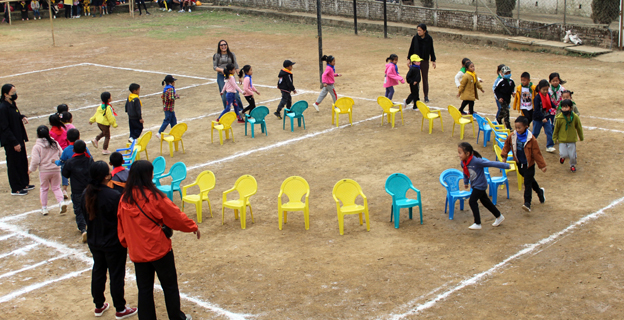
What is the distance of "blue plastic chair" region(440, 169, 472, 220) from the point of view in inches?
355

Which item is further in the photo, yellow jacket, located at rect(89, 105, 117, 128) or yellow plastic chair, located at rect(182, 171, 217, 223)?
yellow jacket, located at rect(89, 105, 117, 128)

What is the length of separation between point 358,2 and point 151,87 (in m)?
15.2

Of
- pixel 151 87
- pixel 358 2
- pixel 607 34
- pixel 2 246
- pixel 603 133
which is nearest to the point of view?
pixel 2 246

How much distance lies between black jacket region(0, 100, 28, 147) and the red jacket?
5831 millimetres

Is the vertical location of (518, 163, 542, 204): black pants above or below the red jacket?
below

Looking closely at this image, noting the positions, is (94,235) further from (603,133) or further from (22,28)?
(22,28)

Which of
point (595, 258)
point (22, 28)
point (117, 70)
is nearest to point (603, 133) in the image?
point (595, 258)

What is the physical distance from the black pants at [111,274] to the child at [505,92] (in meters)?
8.85

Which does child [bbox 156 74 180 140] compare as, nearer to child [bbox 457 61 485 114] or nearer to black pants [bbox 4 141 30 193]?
black pants [bbox 4 141 30 193]

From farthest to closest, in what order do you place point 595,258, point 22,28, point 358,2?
1. point 22,28
2. point 358,2
3. point 595,258

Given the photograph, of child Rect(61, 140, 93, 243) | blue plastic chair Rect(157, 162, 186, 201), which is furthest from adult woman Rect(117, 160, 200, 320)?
blue plastic chair Rect(157, 162, 186, 201)

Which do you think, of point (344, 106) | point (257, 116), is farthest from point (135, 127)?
point (344, 106)

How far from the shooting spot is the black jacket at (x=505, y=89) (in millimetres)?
12492

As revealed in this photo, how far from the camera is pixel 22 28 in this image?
33.8 m
